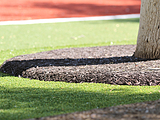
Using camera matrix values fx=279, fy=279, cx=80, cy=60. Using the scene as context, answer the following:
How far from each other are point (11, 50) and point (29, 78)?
3.12 metres

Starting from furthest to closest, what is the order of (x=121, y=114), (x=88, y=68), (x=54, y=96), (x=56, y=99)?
(x=88, y=68)
(x=54, y=96)
(x=56, y=99)
(x=121, y=114)

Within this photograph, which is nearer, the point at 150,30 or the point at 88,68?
the point at 88,68

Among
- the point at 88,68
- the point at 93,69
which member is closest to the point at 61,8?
the point at 88,68

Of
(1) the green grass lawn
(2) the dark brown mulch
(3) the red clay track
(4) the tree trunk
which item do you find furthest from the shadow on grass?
(3) the red clay track

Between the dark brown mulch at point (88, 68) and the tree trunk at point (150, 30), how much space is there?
0.96 feet

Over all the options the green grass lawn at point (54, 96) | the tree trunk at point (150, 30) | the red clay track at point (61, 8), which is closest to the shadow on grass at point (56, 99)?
the green grass lawn at point (54, 96)

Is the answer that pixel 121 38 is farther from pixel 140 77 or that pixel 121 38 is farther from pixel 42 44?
pixel 140 77

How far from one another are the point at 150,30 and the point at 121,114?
316cm

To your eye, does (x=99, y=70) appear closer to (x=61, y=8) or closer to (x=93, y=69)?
(x=93, y=69)

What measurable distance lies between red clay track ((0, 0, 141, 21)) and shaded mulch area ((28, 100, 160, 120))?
1255 centimetres

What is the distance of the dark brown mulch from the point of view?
5250mm

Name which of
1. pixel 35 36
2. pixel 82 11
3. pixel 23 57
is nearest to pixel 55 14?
pixel 82 11

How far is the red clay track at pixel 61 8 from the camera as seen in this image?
16.6 metres

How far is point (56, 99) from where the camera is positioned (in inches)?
174
